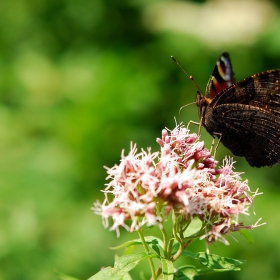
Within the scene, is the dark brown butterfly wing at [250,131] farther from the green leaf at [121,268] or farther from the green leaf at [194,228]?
the green leaf at [121,268]

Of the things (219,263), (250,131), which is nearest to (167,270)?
(219,263)

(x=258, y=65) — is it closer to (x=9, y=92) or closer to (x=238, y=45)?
(x=238, y=45)

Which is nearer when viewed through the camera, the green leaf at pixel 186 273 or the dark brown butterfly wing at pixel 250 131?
the green leaf at pixel 186 273

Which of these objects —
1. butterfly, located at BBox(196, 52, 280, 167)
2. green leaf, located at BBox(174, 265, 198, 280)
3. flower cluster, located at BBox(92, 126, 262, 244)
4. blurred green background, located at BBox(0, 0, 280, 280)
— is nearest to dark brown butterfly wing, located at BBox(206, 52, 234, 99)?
butterfly, located at BBox(196, 52, 280, 167)

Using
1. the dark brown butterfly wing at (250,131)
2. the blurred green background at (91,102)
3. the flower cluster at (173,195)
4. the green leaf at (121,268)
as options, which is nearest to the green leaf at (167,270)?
the green leaf at (121,268)

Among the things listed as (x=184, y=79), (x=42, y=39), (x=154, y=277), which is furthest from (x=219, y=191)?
(x=42, y=39)

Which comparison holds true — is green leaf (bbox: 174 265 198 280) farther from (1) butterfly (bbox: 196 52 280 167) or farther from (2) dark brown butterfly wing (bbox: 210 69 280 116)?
(2) dark brown butterfly wing (bbox: 210 69 280 116)
